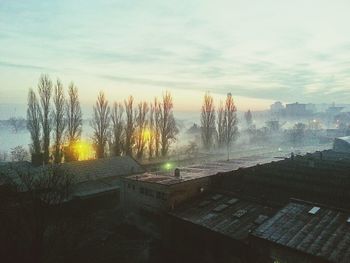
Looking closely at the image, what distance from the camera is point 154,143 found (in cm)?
6375

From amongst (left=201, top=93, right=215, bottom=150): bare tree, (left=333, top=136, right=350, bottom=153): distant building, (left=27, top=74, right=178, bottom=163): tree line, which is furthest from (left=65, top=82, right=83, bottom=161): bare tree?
(left=333, top=136, right=350, bottom=153): distant building

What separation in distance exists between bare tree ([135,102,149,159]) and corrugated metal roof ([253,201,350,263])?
4217 centimetres

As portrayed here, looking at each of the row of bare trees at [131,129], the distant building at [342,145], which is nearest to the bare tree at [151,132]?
the row of bare trees at [131,129]

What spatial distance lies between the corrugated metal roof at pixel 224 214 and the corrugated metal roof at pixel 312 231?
3.23 m

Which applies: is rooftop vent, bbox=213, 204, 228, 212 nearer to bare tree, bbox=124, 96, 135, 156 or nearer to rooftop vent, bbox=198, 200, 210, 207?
rooftop vent, bbox=198, 200, 210, 207

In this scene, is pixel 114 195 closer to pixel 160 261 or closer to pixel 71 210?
pixel 71 210

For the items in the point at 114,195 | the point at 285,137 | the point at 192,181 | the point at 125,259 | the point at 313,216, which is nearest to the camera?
the point at 313,216

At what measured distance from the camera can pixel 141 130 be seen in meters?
62.8

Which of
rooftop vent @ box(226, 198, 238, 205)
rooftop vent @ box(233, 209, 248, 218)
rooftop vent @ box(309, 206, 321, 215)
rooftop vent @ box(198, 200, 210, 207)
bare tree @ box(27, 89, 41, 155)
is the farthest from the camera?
bare tree @ box(27, 89, 41, 155)

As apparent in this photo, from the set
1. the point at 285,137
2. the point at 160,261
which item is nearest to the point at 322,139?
the point at 285,137

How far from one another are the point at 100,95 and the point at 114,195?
24.1 m

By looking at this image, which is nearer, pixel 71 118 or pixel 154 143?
pixel 71 118

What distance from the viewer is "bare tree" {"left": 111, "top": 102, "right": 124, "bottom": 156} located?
190 feet

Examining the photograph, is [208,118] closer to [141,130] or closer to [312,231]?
[141,130]
